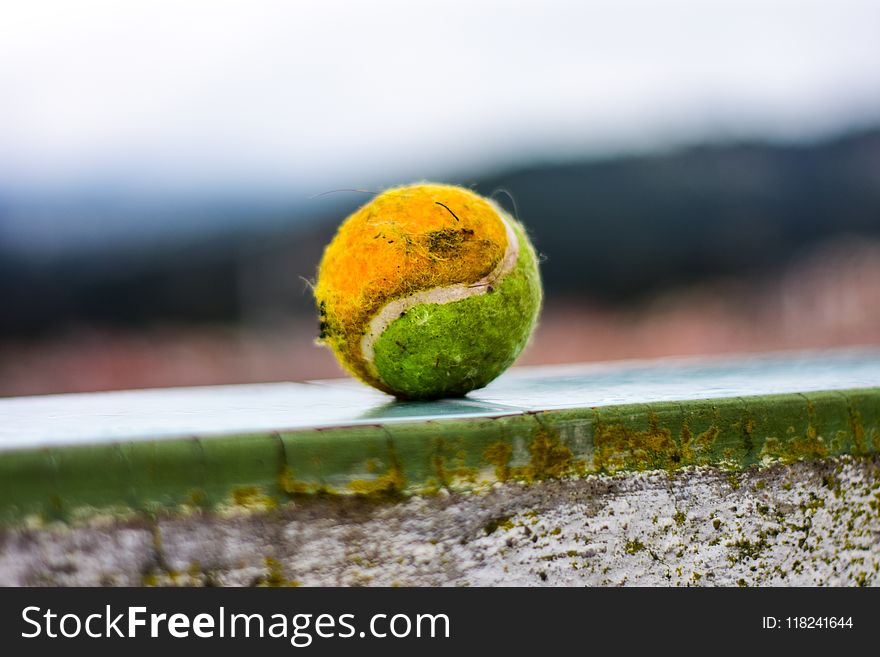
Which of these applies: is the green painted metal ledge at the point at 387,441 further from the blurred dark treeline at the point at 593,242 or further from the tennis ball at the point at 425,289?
the blurred dark treeline at the point at 593,242

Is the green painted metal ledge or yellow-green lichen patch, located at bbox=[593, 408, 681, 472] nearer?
the green painted metal ledge

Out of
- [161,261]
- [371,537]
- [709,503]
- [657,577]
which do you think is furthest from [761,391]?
[161,261]

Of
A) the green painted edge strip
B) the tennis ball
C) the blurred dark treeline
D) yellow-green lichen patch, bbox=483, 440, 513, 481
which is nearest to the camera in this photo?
the green painted edge strip

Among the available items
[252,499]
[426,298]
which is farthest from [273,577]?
[426,298]

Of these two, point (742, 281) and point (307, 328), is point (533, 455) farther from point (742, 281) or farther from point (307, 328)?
point (742, 281)

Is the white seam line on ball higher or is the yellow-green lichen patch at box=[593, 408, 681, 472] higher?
the white seam line on ball

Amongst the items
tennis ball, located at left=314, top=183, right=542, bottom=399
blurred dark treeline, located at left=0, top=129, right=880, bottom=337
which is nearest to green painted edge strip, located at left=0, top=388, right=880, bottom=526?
tennis ball, located at left=314, top=183, right=542, bottom=399

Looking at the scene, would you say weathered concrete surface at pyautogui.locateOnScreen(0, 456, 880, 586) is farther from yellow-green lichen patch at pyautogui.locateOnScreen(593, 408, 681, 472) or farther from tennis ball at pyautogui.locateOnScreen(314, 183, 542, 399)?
tennis ball at pyautogui.locateOnScreen(314, 183, 542, 399)
